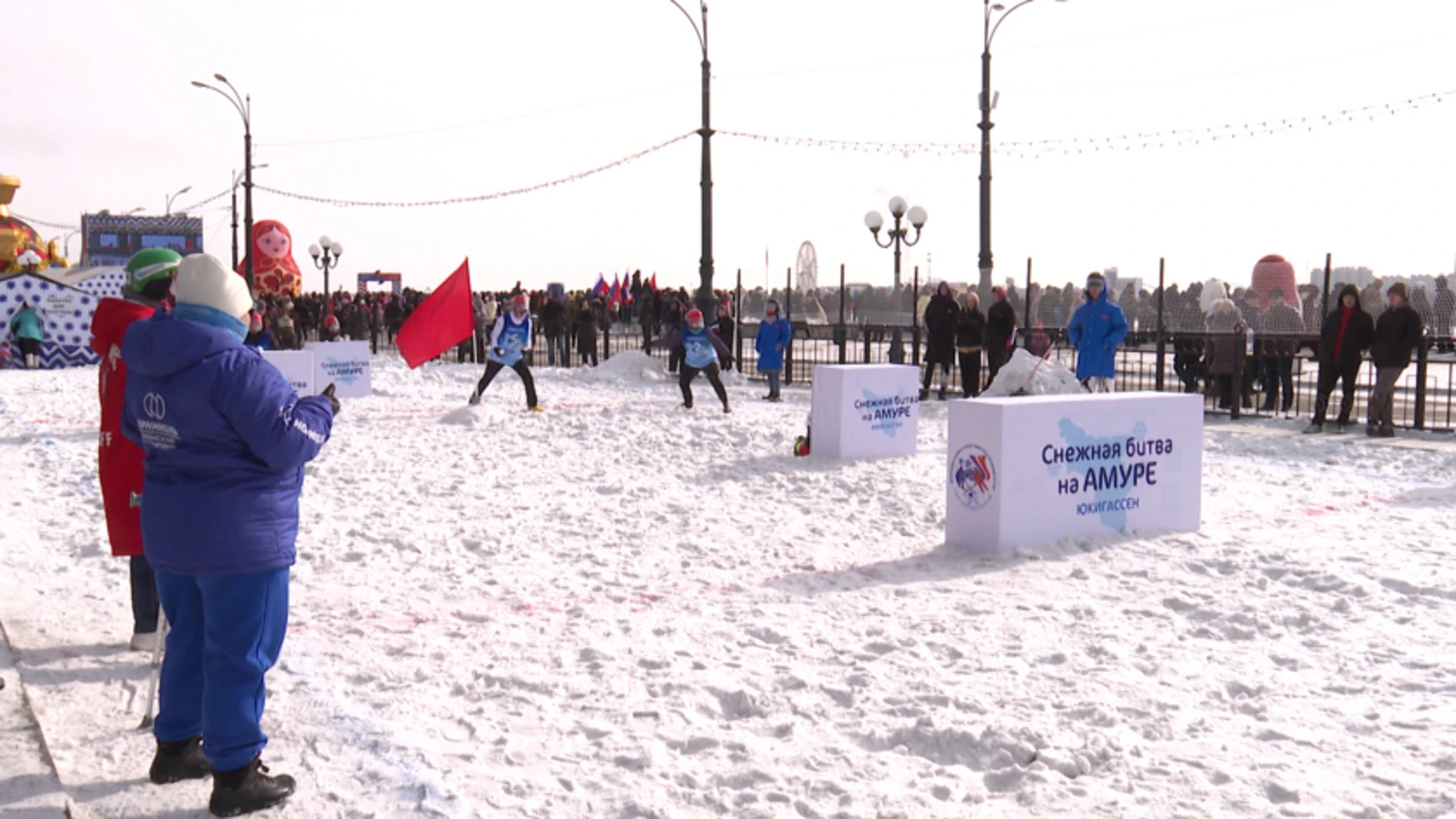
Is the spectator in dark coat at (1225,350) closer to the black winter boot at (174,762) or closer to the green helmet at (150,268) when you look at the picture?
the green helmet at (150,268)

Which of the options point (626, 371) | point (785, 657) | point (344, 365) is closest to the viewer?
point (785, 657)

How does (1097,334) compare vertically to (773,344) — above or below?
above

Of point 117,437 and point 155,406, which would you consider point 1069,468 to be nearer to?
point 117,437

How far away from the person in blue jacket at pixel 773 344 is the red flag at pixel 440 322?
454cm

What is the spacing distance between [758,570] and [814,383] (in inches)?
184

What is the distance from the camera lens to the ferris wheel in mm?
38344

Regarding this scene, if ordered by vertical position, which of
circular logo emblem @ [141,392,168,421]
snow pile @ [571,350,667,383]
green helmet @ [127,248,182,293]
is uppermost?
green helmet @ [127,248,182,293]

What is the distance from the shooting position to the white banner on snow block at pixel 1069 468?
7086 mm

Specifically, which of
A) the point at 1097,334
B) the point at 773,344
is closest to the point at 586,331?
the point at 773,344

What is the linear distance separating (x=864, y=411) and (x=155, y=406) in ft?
27.1

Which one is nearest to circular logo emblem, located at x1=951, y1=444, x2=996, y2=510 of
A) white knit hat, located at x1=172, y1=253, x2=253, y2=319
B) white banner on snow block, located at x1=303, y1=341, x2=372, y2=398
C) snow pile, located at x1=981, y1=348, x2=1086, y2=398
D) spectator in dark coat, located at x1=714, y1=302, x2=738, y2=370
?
white knit hat, located at x1=172, y1=253, x2=253, y2=319

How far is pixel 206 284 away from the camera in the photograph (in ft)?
11.0

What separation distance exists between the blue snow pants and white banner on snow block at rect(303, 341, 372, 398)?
45.2 ft

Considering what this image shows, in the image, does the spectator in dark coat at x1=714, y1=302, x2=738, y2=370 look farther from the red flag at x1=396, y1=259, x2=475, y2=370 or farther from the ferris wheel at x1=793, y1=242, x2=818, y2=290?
the ferris wheel at x1=793, y1=242, x2=818, y2=290
